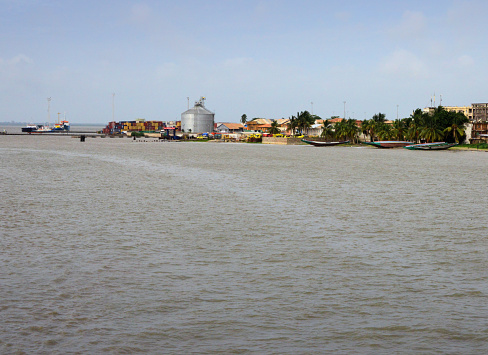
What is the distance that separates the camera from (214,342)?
9508 mm

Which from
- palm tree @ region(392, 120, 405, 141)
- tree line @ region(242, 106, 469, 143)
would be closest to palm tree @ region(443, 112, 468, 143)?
tree line @ region(242, 106, 469, 143)

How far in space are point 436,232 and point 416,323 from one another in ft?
35.5

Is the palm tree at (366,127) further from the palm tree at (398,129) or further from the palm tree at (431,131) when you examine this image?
the palm tree at (431,131)

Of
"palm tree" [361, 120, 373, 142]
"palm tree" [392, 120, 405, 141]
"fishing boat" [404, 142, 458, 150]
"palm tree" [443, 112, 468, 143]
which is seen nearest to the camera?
"fishing boat" [404, 142, 458, 150]

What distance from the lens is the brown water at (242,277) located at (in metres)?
9.71

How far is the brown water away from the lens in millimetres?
9711

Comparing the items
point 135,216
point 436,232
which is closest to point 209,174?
point 135,216

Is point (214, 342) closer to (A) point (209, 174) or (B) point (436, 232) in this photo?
(B) point (436, 232)

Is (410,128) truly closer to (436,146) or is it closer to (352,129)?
(436,146)

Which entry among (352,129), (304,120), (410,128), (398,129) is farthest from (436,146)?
(304,120)

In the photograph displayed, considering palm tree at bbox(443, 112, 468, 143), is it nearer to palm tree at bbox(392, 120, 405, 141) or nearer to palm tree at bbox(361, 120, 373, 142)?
palm tree at bbox(392, 120, 405, 141)

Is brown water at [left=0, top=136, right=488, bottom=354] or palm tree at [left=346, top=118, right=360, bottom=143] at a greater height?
palm tree at [left=346, top=118, right=360, bottom=143]

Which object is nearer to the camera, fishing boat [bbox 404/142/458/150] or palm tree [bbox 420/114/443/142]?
fishing boat [bbox 404/142/458/150]

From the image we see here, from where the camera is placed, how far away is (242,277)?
541 inches
